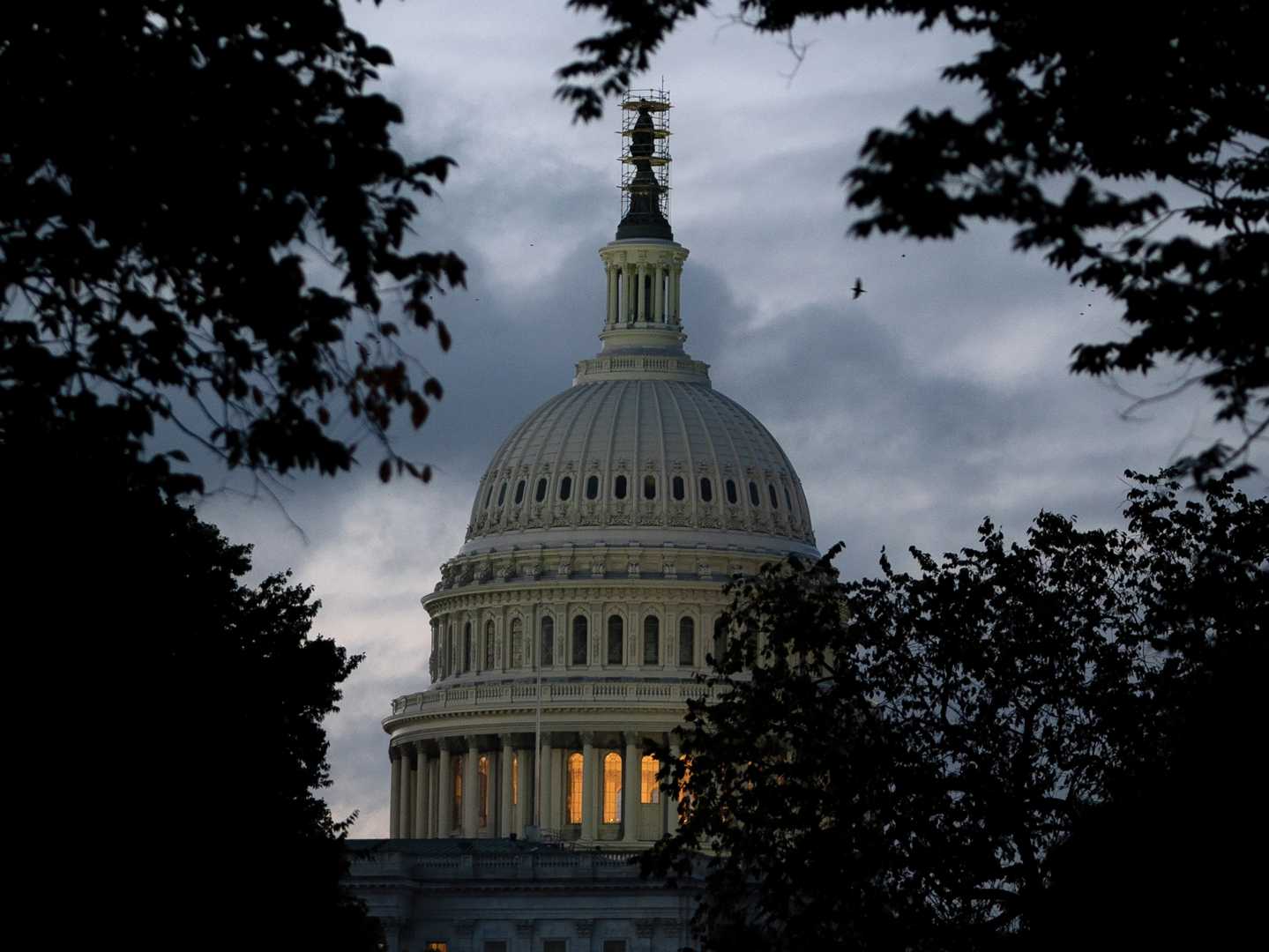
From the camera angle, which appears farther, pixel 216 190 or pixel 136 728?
→ pixel 136 728

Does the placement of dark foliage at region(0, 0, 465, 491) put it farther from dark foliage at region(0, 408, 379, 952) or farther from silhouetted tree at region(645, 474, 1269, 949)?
silhouetted tree at region(645, 474, 1269, 949)

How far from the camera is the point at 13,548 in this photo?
36656 millimetres

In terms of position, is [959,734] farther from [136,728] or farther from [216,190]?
[216,190]

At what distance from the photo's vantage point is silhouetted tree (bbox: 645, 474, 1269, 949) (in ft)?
177

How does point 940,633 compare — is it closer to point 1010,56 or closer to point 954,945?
point 954,945

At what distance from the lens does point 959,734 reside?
56562 mm

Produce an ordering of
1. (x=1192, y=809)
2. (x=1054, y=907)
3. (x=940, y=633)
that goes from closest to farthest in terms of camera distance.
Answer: (x=1192, y=809)
(x=1054, y=907)
(x=940, y=633)

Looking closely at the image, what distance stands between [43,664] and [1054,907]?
16246 mm

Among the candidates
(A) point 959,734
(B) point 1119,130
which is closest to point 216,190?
(B) point 1119,130

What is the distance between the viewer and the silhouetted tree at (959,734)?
177ft

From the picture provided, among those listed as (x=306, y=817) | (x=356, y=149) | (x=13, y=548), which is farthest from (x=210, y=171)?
(x=306, y=817)

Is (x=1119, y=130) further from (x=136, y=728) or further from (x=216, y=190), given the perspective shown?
(x=136, y=728)

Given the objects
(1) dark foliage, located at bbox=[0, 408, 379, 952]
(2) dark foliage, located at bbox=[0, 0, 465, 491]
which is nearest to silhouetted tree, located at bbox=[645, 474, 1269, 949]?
(1) dark foliage, located at bbox=[0, 408, 379, 952]

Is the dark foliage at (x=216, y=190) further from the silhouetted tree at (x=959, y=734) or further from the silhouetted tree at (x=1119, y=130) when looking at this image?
the silhouetted tree at (x=959, y=734)
